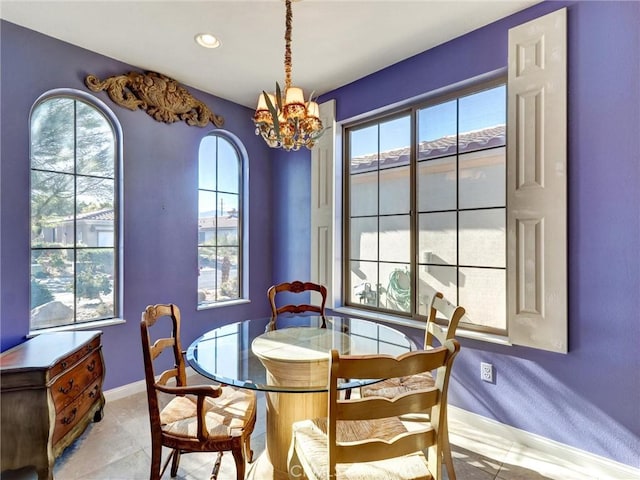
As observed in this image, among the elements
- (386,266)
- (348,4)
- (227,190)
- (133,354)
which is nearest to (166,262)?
(133,354)

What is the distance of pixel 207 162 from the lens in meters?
3.53

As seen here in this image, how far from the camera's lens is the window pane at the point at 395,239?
289 centimetres

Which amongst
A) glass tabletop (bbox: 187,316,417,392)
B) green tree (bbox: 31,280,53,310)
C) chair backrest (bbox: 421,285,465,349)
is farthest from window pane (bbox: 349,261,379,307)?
green tree (bbox: 31,280,53,310)

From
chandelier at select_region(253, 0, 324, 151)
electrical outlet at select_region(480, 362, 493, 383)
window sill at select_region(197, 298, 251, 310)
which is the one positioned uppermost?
chandelier at select_region(253, 0, 324, 151)

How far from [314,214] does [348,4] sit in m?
1.88

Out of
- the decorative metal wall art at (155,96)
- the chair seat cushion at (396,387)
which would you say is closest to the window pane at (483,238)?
the chair seat cushion at (396,387)

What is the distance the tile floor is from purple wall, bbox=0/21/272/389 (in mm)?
672

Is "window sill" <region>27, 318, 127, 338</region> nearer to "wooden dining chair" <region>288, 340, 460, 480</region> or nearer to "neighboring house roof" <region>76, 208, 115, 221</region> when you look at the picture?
"neighboring house roof" <region>76, 208, 115, 221</region>

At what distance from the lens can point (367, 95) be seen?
3.07m

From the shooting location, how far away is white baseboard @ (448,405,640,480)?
5.96 ft

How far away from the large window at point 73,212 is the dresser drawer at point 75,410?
2.14 ft

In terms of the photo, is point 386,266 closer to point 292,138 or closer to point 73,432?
point 292,138

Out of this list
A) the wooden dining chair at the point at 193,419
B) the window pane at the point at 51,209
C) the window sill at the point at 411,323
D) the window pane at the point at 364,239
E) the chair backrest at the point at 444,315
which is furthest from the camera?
the window pane at the point at 364,239

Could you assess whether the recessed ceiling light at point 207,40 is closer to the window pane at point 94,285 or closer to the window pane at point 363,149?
the window pane at point 363,149
